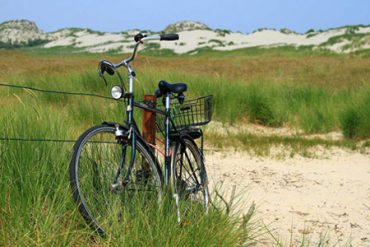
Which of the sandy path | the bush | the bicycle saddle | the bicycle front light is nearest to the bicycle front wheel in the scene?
the bicycle front light

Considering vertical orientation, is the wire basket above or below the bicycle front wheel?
above

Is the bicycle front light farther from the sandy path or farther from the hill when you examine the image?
the hill

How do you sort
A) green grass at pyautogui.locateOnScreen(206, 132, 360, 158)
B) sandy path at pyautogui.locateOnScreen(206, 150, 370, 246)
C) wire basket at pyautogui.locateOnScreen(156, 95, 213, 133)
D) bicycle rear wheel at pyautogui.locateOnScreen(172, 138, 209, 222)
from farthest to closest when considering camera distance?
green grass at pyautogui.locateOnScreen(206, 132, 360, 158)
sandy path at pyautogui.locateOnScreen(206, 150, 370, 246)
wire basket at pyautogui.locateOnScreen(156, 95, 213, 133)
bicycle rear wheel at pyautogui.locateOnScreen(172, 138, 209, 222)

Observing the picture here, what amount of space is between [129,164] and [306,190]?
3286 mm

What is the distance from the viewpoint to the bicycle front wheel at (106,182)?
3189mm

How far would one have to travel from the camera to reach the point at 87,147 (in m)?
3.94

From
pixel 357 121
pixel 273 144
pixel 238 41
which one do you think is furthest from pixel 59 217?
pixel 238 41

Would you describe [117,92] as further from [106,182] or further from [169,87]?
[106,182]

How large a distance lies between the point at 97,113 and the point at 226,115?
2.91 meters

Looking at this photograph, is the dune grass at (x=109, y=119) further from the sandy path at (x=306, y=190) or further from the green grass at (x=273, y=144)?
the sandy path at (x=306, y=190)

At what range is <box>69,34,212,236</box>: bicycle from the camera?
3273 mm

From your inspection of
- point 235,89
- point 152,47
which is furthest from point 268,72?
point 152,47

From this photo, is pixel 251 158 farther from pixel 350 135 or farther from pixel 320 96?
pixel 320 96

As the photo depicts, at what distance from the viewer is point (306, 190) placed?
6.29 meters
